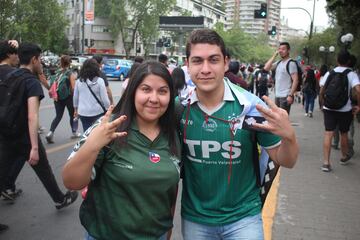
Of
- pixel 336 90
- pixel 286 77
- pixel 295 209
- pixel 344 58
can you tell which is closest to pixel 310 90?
pixel 286 77

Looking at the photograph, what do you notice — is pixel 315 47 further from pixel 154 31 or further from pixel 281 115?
pixel 281 115

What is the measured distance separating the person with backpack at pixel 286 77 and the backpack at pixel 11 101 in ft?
15.2

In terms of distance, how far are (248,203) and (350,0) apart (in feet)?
23.6

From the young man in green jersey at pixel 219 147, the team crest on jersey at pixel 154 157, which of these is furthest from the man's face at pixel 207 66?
the team crest on jersey at pixel 154 157

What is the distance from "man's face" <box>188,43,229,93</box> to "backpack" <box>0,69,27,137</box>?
2.37m

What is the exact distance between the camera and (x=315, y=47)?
120 feet

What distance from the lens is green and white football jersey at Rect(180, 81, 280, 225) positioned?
218 centimetres

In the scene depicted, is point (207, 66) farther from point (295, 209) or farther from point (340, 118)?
point (340, 118)

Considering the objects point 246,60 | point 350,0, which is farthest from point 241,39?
point 350,0

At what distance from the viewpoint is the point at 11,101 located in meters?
3.92

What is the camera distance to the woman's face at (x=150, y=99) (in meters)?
2.10

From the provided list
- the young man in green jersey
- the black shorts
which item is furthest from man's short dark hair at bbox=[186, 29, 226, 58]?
the black shorts

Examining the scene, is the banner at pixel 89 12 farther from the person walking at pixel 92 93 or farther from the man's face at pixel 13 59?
the man's face at pixel 13 59

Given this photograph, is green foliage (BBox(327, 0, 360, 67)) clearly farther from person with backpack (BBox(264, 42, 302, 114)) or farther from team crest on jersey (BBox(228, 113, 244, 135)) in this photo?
team crest on jersey (BBox(228, 113, 244, 135))
